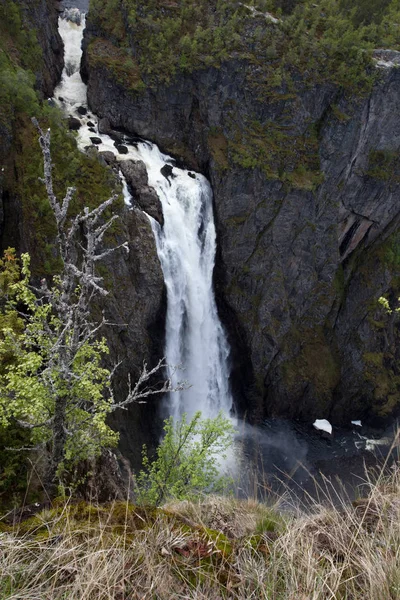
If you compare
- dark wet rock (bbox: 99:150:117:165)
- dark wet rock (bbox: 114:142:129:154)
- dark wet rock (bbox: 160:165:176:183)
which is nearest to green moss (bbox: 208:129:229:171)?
dark wet rock (bbox: 160:165:176:183)

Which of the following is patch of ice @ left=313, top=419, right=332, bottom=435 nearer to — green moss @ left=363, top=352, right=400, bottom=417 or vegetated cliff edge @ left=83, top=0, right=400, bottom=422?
vegetated cliff edge @ left=83, top=0, right=400, bottom=422

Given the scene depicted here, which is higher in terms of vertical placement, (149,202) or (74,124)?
(74,124)

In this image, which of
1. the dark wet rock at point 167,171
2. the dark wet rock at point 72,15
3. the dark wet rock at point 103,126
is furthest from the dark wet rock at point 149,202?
the dark wet rock at point 72,15

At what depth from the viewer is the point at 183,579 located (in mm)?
3100

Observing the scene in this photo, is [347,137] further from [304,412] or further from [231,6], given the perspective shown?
[304,412]

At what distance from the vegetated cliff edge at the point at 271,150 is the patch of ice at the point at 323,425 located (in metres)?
1.32

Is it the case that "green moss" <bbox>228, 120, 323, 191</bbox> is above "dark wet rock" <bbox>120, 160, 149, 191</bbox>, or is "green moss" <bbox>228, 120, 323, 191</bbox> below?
above

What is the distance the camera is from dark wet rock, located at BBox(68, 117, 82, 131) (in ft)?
77.2

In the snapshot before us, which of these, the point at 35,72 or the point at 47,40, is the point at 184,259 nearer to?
the point at 35,72

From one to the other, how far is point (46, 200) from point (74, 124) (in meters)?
9.49

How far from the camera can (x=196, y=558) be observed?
335 centimetres

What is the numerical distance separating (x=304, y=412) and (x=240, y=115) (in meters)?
23.7

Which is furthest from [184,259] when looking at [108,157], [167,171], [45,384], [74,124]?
[45,384]

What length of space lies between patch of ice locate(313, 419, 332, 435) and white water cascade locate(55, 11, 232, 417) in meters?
7.90
